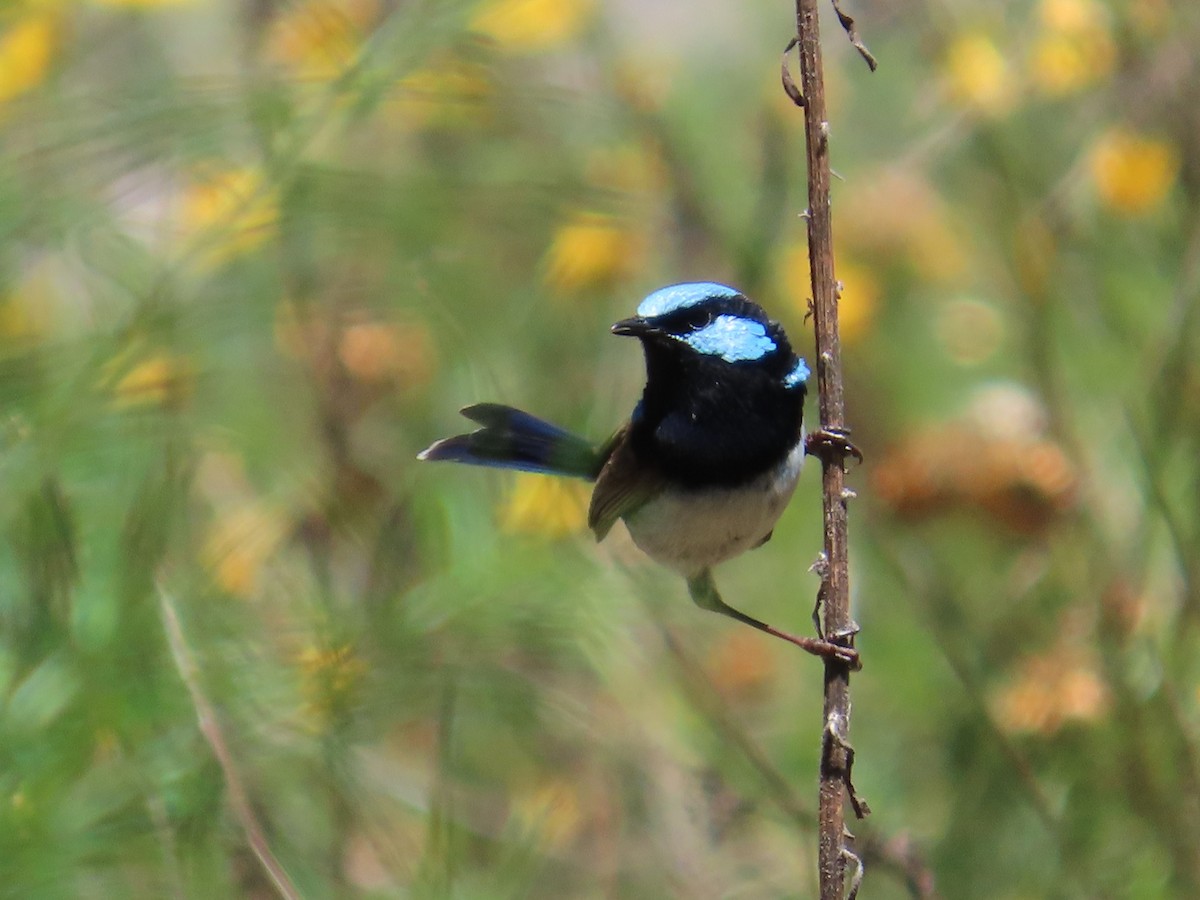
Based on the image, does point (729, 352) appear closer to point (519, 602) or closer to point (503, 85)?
point (519, 602)

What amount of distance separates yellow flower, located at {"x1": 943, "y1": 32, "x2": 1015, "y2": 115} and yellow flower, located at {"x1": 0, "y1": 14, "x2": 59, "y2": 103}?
6.55 ft

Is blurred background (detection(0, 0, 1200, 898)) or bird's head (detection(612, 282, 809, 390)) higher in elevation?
bird's head (detection(612, 282, 809, 390))

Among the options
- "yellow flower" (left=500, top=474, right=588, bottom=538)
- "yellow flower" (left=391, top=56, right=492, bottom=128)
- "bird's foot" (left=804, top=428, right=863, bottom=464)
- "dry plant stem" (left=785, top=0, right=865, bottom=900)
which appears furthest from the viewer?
"yellow flower" (left=500, top=474, right=588, bottom=538)

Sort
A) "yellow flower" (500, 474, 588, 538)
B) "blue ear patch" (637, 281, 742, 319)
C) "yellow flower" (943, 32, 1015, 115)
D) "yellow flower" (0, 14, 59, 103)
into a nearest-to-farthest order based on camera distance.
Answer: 1. "blue ear patch" (637, 281, 742, 319)
2. "yellow flower" (500, 474, 588, 538)
3. "yellow flower" (0, 14, 59, 103)
4. "yellow flower" (943, 32, 1015, 115)

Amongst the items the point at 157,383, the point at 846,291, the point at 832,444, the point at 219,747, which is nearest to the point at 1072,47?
the point at 846,291

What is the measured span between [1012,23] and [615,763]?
6.87 ft

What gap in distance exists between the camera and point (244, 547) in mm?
2764

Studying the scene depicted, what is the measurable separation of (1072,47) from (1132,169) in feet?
1.04

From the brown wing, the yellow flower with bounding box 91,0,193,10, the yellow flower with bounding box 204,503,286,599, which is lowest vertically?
the yellow flower with bounding box 204,503,286,599

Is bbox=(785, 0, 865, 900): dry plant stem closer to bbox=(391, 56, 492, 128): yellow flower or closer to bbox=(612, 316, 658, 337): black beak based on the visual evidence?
bbox=(612, 316, 658, 337): black beak

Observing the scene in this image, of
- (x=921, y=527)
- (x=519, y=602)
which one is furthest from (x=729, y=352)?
(x=921, y=527)

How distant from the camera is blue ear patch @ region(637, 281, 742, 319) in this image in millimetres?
2416

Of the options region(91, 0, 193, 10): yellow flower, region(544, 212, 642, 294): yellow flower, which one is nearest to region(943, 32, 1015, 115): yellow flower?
region(544, 212, 642, 294): yellow flower

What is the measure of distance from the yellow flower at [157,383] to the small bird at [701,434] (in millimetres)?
453
